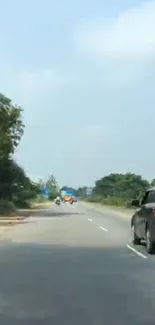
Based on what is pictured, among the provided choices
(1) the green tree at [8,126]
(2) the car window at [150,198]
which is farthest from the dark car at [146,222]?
(1) the green tree at [8,126]

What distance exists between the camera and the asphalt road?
10422 mm

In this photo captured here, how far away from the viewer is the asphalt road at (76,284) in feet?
34.2

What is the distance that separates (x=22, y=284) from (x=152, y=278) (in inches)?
112

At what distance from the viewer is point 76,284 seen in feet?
46.0

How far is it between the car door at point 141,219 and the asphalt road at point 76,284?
58 cm

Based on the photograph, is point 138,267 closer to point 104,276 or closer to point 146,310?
point 104,276

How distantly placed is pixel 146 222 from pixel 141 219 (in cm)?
94

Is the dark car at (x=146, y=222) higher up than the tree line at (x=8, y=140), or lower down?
lower down

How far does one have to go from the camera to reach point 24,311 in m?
10.9

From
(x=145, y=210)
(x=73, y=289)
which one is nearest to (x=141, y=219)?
(x=145, y=210)

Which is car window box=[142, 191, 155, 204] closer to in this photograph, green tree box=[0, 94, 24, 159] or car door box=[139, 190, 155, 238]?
car door box=[139, 190, 155, 238]

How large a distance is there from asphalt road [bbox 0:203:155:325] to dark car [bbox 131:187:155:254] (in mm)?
467

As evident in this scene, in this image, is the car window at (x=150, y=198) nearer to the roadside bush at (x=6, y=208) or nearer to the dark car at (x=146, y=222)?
the dark car at (x=146, y=222)

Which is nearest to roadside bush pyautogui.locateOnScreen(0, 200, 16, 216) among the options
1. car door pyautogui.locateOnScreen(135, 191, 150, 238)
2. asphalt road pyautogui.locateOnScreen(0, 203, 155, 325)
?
asphalt road pyautogui.locateOnScreen(0, 203, 155, 325)
